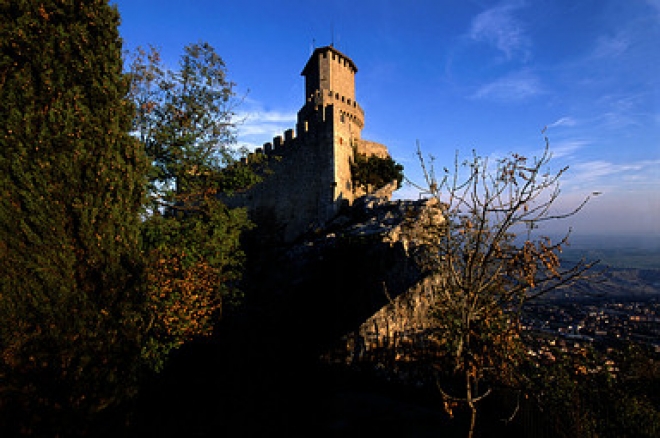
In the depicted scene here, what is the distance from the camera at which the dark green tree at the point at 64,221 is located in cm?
470

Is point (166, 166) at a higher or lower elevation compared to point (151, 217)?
higher

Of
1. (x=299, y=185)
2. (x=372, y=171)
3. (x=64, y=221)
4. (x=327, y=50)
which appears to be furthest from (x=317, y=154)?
(x=64, y=221)

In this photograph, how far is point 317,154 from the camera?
2053cm

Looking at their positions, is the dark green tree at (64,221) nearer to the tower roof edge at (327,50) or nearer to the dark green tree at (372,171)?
the dark green tree at (372,171)

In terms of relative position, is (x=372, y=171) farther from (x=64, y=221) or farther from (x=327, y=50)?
(x=64, y=221)

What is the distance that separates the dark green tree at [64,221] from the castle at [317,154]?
1198 centimetres

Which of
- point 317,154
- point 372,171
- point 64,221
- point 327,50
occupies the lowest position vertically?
point 64,221

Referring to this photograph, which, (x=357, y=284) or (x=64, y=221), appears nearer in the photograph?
(x=64, y=221)

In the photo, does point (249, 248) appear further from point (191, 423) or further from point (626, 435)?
point (626, 435)

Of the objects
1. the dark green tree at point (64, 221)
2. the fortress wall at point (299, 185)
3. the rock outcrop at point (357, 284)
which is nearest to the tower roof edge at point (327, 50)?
the fortress wall at point (299, 185)

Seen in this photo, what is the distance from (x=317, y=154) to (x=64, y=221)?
16519mm

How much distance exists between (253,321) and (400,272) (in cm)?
834

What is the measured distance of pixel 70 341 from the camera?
4.93 m

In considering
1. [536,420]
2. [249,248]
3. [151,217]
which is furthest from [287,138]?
[536,420]
